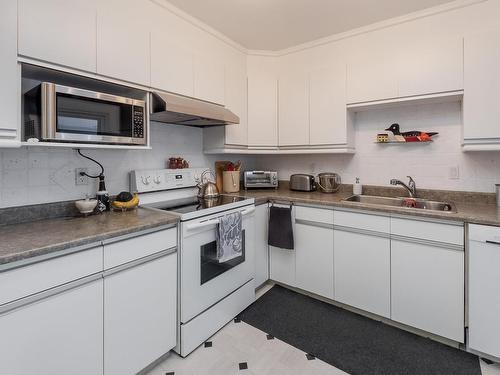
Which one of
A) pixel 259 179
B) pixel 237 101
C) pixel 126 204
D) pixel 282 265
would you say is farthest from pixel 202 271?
pixel 237 101

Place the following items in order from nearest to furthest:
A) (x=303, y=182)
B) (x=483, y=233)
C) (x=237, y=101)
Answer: (x=483, y=233) → (x=237, y=101) → (x=303, y=182)

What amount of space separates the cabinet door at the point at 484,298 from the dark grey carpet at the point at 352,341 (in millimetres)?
153

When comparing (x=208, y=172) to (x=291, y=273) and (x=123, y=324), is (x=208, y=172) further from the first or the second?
(x=123, y=324)

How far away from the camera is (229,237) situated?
1.99 metres

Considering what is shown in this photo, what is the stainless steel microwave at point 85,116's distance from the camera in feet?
4.47

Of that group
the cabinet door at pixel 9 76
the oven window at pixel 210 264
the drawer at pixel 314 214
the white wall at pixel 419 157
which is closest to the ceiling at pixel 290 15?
the white wall at pixel 419 157

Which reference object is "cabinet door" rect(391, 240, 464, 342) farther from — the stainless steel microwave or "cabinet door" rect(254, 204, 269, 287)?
the stainless steel microwave

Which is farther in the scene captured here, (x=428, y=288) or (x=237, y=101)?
(x=237, y=101)

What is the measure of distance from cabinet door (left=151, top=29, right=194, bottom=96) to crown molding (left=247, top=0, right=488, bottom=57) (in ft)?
3.33

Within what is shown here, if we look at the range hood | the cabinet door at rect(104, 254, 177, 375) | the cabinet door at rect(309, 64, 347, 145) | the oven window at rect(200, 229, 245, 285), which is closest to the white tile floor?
the cabinet door at rect(104, 254, 177, 375)

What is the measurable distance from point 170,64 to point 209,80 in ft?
1.41

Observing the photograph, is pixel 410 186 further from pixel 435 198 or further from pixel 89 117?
pixel 89 117

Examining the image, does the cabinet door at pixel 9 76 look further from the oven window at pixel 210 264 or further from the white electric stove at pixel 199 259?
the oven window at pixel 210 264

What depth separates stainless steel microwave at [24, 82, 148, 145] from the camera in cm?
136
